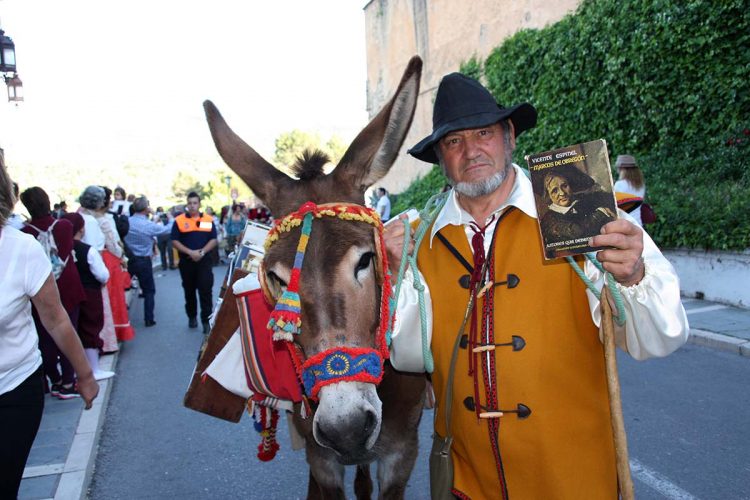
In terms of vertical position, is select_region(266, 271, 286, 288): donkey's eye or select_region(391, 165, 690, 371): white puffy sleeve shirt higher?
select_region(266, 271, 286, 288): donkey's eye

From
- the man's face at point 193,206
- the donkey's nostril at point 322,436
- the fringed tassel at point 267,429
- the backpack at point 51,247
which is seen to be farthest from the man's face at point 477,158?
the man's face at point 193,206

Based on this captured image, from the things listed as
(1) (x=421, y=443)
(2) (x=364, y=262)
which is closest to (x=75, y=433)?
(1) (x=421, y=443)

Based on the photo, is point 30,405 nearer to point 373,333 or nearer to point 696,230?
point 373,333

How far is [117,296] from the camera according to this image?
868cm

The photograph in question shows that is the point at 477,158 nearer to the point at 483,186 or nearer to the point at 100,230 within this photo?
the point at 483,186

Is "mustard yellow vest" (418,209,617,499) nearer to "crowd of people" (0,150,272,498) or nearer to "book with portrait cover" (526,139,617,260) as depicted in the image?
"book with portrait cover" (526,139,617,260)

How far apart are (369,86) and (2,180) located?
99.8 ft

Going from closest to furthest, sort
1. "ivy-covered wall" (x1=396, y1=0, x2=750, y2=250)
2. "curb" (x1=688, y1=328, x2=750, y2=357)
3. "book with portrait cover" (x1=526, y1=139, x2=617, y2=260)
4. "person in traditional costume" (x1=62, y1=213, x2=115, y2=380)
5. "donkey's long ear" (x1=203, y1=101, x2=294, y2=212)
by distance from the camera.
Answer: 1. "book with portrait cover" (x1=526, y1=139, x2=617, y2=260)
2. "donkey's long ear" (x1=203, y1=101, x2=294, y2=212)
3. "person in traditional costume" (x1=62, y1=213, x2=115, y2=380)
4. "curb" (x1=688, y1=328, x2=750, y2=357)
5. "ivy-covered wall" (x1=396, y1=0, x2=750, y2=250)

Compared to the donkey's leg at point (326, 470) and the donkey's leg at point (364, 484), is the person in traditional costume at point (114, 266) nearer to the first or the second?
the donkey's leg at point (364, 484)

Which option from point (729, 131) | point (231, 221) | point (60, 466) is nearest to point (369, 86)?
point (231, 221)

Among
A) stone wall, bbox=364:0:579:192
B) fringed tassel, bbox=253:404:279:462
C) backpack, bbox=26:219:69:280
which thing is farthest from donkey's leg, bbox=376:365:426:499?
stone wall, bbox=364:0:579:192

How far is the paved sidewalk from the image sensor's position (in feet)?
13.6

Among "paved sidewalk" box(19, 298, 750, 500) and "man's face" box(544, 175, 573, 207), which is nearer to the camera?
"man's face" box(544, 175, 573, 207)

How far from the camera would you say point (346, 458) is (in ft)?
7.34
